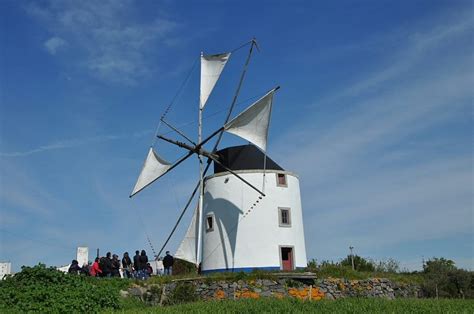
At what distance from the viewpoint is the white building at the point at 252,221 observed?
919 inches

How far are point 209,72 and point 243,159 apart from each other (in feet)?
14.7

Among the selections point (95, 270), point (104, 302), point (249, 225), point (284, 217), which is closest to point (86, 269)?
point (95, 270)

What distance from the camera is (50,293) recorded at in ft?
43.9

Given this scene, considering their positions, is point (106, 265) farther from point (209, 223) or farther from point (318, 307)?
point (318, 307)

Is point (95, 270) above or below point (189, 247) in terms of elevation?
below

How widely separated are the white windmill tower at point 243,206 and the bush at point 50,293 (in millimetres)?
8991

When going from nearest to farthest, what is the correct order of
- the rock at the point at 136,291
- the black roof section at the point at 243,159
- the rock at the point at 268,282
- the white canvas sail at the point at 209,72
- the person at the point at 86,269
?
1. the rock at the point at 136,291
2. the rock at the point at 268,282
3. the person at the point at 86,269
4. the black roof section at the point at 243,159
5. the white canvas sail at the point at 209,72

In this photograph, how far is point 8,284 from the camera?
579 inches

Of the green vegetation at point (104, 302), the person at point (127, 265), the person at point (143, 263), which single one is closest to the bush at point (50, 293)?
the green vegetation at point (104, 302)

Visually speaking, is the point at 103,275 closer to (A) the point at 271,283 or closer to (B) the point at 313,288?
(A) the point at 271,283

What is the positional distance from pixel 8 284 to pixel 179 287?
660 centimetres

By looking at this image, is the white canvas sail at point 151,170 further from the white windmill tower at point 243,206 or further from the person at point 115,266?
the person at point 115,266

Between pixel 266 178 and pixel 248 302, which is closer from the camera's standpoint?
pixel 248 302

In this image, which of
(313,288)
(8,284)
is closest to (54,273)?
(8,284)
